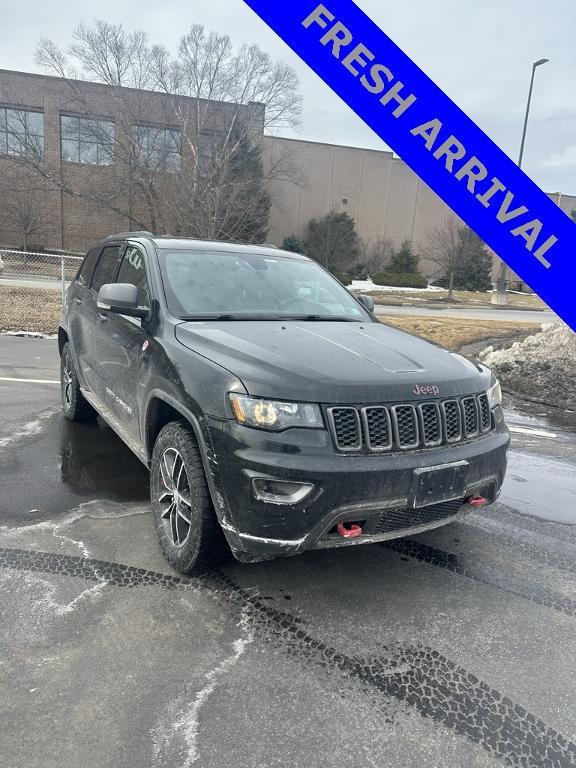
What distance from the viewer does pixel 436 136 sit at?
299 cm

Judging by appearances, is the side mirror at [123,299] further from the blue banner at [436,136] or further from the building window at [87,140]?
the building window at [87,140]

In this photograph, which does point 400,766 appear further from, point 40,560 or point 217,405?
point 40,560

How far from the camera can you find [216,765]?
1.95 meters

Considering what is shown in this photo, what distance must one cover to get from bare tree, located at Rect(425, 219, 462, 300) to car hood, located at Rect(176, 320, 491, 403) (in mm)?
37799

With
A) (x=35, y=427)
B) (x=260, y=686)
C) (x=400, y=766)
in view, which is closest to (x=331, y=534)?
(x=260, y=686)

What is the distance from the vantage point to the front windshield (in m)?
3.66

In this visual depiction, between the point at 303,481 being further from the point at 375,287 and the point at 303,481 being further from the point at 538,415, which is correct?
the point at 375,287

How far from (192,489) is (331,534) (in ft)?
2.50

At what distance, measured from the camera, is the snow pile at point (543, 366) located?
8.45 meters

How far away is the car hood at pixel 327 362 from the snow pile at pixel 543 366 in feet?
18.5

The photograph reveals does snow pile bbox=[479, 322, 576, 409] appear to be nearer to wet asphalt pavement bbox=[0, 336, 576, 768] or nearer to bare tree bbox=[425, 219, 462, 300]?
wet asphalt pavement bbox=[0, 336, 576, 768]

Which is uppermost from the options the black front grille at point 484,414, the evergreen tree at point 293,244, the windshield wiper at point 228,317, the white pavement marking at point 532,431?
the evergreen tree at point 293,244

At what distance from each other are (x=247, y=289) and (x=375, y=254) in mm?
49336

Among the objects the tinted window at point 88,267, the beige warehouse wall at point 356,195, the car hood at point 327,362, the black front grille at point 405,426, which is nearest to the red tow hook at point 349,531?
the black front grille at point 405,426
